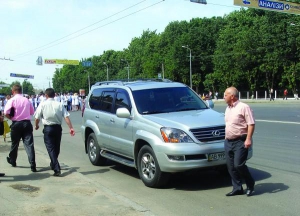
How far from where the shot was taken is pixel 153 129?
23.9 ft

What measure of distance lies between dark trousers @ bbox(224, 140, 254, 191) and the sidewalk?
167cm

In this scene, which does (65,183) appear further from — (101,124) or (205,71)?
(205,71)

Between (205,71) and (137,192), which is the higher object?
(205,71)

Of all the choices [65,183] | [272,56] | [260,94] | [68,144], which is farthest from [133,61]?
[65,183]

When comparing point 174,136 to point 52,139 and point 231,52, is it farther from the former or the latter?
point 231,52

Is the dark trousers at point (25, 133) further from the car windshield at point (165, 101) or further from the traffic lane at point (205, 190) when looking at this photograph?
the car windshield at point (165, 101)

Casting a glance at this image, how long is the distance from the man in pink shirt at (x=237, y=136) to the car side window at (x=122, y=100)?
2.43 metres

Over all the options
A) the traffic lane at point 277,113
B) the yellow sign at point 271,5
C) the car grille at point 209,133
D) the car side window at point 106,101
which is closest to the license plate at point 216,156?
the car grille at point 209,133

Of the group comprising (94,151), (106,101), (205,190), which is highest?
(106,101)

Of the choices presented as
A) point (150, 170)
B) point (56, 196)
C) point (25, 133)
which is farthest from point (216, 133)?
point (25, 133)

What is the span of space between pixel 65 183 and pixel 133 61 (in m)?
97.2

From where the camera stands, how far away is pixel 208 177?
324 inches

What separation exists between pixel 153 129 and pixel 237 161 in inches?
63.6

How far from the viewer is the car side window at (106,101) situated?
30.4 feet
